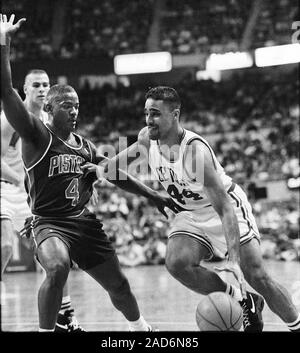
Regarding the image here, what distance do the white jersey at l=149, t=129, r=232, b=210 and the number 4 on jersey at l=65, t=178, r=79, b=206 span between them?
69cm

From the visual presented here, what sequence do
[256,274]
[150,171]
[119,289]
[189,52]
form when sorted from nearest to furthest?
[256,274] < [119,289] < [150,171] < [189,52]

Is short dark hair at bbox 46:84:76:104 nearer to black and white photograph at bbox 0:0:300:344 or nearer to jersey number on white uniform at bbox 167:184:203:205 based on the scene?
black and white photograph at bbox 0:0:300:344

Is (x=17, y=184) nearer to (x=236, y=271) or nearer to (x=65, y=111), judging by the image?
(x=65, y=111)

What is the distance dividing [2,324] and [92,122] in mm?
16913

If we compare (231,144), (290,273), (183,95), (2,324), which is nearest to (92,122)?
(183,95)

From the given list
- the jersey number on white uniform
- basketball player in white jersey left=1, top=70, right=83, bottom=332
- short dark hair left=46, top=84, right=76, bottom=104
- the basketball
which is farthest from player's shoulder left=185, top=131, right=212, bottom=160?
basketball player in white jersey left=1, top=70, right=83, bottom=332

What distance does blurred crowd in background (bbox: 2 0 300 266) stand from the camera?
836 inches

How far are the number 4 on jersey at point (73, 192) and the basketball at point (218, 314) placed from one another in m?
1.37

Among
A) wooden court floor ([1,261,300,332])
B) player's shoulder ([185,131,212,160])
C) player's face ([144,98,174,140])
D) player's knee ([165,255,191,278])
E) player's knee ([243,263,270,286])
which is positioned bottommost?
wooden court floor ([1,261,300,332])

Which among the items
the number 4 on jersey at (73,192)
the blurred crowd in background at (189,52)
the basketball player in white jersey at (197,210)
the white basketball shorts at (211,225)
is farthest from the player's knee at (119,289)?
the blurred crowd in background at (189,52)

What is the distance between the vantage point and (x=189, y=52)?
2392cm

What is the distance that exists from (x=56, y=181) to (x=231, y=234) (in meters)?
1.40

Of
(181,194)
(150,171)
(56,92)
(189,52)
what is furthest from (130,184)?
(189,52)

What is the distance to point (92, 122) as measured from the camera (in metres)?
23.3
